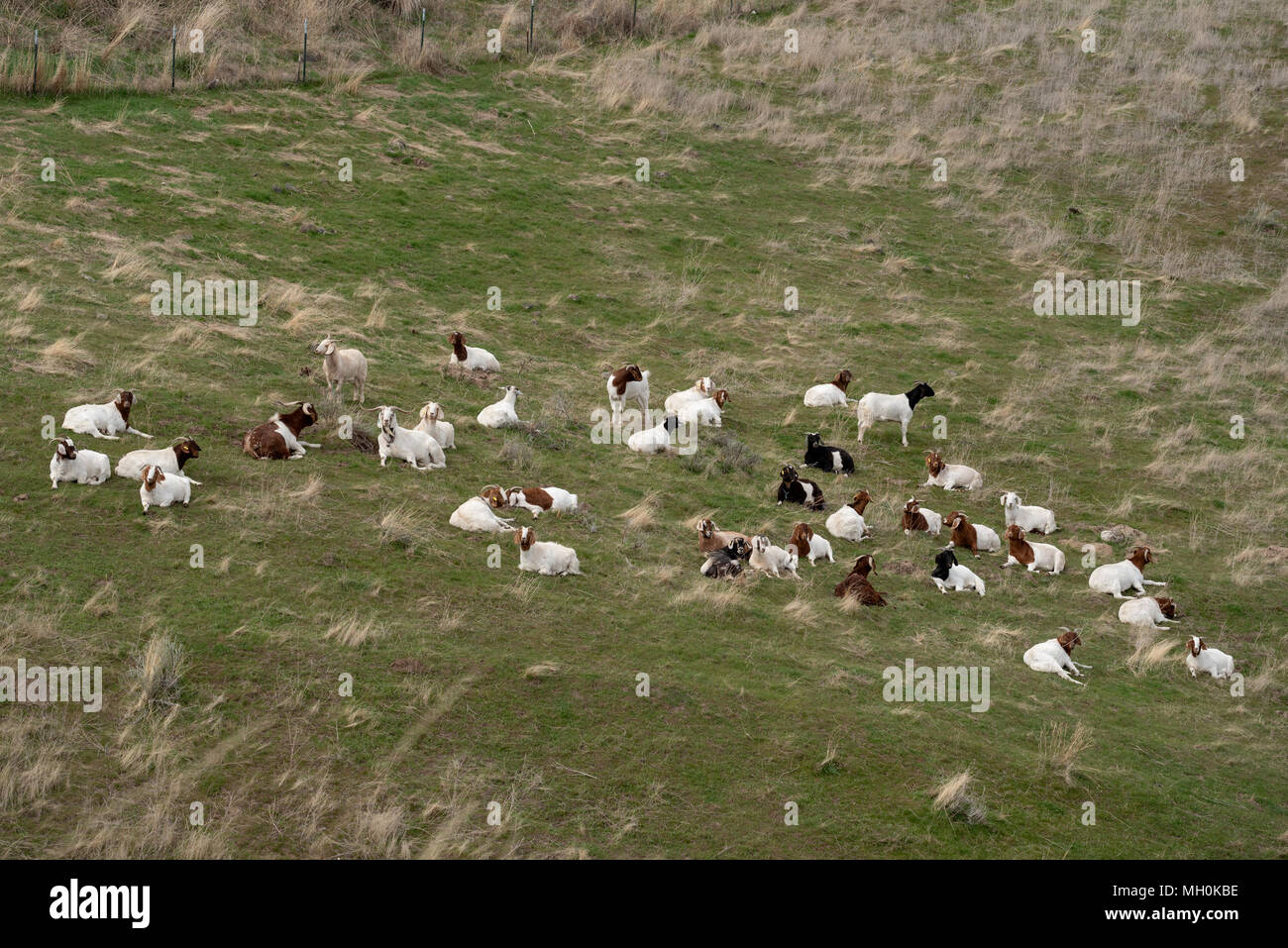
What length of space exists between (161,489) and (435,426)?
4.69m

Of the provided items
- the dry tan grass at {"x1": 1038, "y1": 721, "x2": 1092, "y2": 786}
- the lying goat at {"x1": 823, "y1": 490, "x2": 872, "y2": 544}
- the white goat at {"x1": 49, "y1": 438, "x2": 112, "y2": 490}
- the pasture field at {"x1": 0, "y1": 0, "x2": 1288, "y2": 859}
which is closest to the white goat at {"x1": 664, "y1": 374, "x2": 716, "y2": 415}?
the pasture field at {"x1": 0, "y1": 0, "x2": 1288, "y2": 859}

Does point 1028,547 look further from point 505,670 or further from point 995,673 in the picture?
point 505,670

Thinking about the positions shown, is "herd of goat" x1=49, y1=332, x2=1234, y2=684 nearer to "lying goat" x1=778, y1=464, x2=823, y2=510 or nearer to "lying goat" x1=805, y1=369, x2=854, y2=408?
"lying goat" x1=778, y1=464, x2=823, y2=510

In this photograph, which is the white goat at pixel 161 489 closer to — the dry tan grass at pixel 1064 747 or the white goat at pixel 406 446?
→ the white goat at pixel 406 446

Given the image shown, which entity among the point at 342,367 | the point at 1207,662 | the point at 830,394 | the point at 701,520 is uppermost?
the point at 342,367

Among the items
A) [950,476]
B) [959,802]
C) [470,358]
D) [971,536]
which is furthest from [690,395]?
[959,802]

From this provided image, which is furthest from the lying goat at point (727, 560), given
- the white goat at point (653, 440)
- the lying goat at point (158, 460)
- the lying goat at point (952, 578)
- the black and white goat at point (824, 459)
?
the lying goat at point (158, 460)

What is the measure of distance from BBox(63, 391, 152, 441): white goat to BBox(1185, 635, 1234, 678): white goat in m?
14.4

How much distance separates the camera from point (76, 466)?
16.5 metres

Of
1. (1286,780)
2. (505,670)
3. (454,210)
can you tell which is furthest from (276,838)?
(454,210)

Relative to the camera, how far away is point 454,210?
32438mm

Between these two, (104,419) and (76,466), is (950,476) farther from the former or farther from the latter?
(76,466)

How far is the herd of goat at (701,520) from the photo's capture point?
16.5m

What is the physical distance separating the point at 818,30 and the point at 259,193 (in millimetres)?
25351
